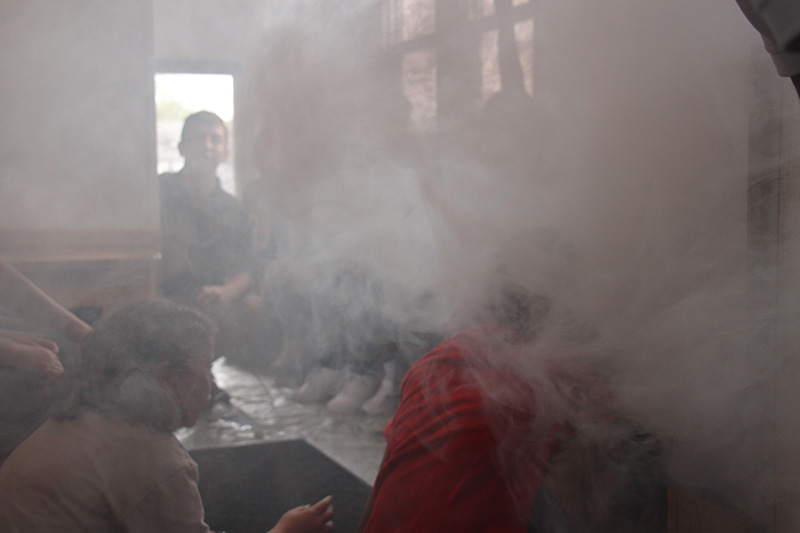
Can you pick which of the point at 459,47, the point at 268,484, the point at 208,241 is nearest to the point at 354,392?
the point at 268,484

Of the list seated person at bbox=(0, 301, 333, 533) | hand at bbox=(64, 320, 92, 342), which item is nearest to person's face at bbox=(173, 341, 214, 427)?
seated person at bbox=(0, 301, 333, 533)

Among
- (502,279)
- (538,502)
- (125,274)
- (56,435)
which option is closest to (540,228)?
(502,279)

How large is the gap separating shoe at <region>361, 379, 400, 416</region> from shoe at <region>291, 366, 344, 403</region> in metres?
0.06

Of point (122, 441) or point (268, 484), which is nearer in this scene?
point (122, 441)

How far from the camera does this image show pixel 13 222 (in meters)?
0.68

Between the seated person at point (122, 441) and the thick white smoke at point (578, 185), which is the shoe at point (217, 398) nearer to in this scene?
the seated person at point (122, 441)

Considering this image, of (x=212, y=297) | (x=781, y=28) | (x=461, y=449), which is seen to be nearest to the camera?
(x=781, y=28)

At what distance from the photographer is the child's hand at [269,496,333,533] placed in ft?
2.53

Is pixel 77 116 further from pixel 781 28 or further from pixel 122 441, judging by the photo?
pixel 781 28

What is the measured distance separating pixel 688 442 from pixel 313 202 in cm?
61

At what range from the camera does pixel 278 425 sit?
835mm

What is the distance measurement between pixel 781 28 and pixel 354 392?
2.29 feet

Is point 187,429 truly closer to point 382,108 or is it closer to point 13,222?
point 13,222

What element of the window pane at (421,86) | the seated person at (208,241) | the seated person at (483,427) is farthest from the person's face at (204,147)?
the seated person at (483,427)
